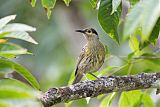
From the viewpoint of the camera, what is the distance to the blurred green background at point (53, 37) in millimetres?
8070

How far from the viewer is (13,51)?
1.87 meters

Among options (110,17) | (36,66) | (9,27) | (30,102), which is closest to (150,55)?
(110,17)

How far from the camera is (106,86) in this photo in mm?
2932

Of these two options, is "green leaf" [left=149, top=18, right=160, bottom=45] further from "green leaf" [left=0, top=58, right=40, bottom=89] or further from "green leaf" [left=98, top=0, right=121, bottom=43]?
"green leaf" [left=0, top=58, right=40, bottom=89]

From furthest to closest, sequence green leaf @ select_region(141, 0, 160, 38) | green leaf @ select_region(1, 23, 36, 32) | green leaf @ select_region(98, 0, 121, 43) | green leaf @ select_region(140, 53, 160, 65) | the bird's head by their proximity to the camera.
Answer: the bird's head, green leaf @ select_region(140, 53, 160, 65), green leaf @ select_region(98, 0, 121, 43), green leaf @ select_region(1, 23, 36, 32), green leaf @ select_region(141, 0, 160, 38)

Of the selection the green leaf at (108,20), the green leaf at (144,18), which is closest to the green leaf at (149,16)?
the green leaf at (144,18)

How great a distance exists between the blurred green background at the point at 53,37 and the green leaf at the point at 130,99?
4678 millimetres

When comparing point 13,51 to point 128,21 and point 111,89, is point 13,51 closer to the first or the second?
point 128,21

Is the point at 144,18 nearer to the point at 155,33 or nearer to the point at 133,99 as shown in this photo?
the point at 155,33

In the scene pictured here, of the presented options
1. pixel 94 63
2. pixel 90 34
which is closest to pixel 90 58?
pixel 94 63

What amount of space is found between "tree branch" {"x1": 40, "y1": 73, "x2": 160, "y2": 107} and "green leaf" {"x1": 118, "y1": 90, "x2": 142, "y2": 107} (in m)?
0.11

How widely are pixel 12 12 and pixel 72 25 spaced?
5.50 feet

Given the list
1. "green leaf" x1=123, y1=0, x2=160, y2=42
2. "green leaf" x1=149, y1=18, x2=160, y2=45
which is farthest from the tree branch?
"green leaf" x1=123, y1=0, x2=160, y2=42

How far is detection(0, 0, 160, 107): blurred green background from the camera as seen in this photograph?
318 inches
